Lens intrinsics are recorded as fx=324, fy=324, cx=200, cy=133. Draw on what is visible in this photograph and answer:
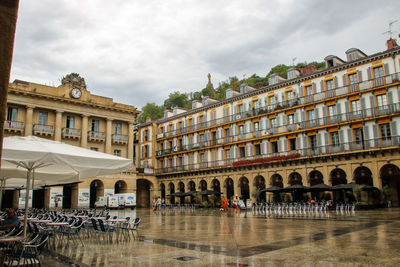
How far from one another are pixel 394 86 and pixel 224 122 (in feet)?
65.2

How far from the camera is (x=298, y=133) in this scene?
34594 mm

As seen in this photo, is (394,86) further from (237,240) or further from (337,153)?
(237,240)

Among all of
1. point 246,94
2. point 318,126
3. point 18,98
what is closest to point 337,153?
point 318,126

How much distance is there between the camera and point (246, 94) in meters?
40.4

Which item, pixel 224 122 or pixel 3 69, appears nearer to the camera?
pixel 3 69

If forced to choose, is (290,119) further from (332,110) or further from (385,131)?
(385,131)

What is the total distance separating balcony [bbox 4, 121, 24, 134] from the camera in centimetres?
3443

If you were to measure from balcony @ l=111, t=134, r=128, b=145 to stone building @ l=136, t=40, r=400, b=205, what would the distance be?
20.7ft

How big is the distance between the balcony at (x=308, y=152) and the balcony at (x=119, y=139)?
9352mm

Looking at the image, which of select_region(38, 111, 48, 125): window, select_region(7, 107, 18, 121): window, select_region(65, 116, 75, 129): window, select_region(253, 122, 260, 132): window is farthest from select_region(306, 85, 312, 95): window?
select_region(7, 107, 18, 121): window

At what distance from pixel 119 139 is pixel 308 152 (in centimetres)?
2389

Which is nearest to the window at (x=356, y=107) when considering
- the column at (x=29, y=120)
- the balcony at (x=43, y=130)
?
the balcony at (x=43, y=130)

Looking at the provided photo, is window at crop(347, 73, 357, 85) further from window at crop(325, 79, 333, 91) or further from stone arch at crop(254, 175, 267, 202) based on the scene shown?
stone arch at crop(254, 175, 267, 202)

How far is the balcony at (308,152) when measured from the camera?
28.6 metres
